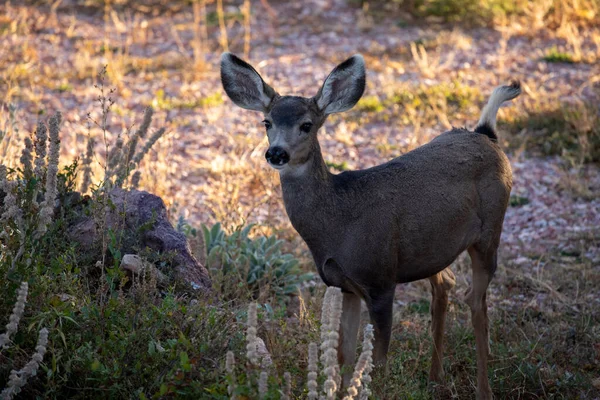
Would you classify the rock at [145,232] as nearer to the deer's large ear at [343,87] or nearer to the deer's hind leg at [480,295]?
the deer's large ear at [343,87]

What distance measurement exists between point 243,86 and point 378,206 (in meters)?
1.25

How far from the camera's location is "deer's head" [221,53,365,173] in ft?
15.9

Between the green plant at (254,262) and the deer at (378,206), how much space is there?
4.75 feet

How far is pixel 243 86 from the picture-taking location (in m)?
5.31

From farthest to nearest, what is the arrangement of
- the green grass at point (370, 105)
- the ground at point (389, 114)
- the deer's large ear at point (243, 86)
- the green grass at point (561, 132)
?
1. the green grass at point (370, 105)
2. the green grass at point (561, 132)
3. the ground at point (389, 114)
4. the deer's large ear at point (243, 86)

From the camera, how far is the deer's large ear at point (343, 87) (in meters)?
5.11

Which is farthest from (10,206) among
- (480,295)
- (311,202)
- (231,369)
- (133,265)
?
(480,295)

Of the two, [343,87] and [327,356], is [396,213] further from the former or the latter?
[327,356]

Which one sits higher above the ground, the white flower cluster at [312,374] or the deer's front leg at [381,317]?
the deer's front leg at [381,317]

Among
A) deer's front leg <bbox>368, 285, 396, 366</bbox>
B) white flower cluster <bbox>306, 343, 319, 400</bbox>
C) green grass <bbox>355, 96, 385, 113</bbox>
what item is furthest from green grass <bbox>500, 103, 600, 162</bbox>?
white flower cluster <bbox>306, 343, 319, 400</bbox>

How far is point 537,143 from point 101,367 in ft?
24.5

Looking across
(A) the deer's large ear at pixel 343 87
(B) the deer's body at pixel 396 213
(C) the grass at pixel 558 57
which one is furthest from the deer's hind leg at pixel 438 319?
(C) the grass at pixel 558 57

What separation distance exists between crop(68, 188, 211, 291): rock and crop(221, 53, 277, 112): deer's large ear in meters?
0.97

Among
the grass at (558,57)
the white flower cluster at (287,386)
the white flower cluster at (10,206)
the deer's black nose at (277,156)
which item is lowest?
the white flower cluster at (287,386)
